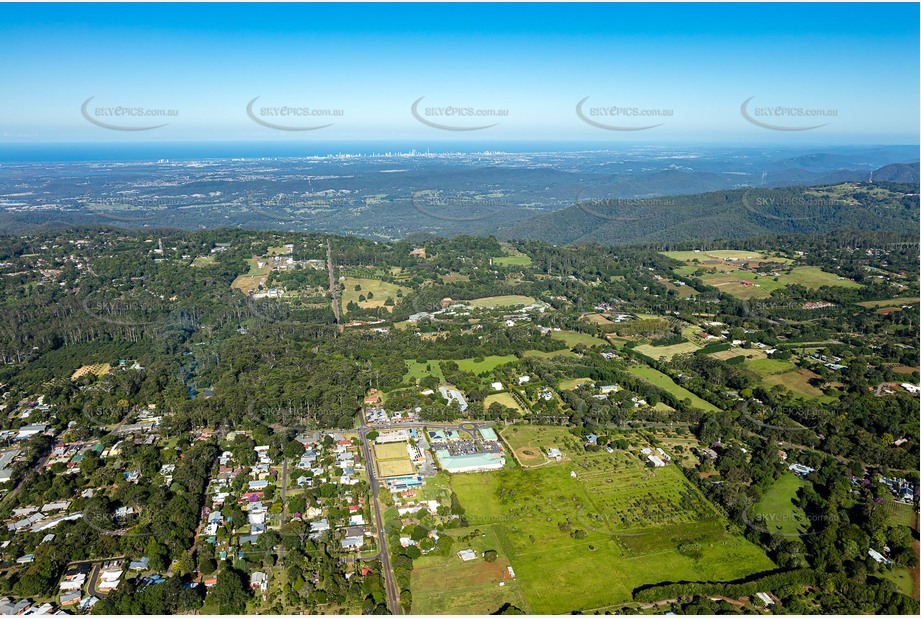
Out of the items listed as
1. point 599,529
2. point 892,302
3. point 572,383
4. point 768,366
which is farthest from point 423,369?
point 892,302

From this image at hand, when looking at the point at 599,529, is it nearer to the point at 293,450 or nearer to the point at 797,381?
the point at 293,450

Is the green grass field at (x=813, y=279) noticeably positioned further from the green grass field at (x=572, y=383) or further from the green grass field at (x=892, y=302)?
the green grass field at (x=572, y=383)

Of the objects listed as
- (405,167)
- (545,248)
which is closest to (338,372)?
(545,248)

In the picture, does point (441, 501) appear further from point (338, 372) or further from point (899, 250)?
point (899, 250)

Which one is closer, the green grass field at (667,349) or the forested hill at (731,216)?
the green grass field at (667,349)

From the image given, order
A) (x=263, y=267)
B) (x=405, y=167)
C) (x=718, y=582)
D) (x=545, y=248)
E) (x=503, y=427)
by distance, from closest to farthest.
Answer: (x=718, y=582) < (x=503, y=427) < (x=263, y=267) < (x=545, y=248) < (x=405, y=167)

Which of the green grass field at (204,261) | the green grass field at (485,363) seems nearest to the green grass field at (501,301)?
the green grass field at (485,363)
